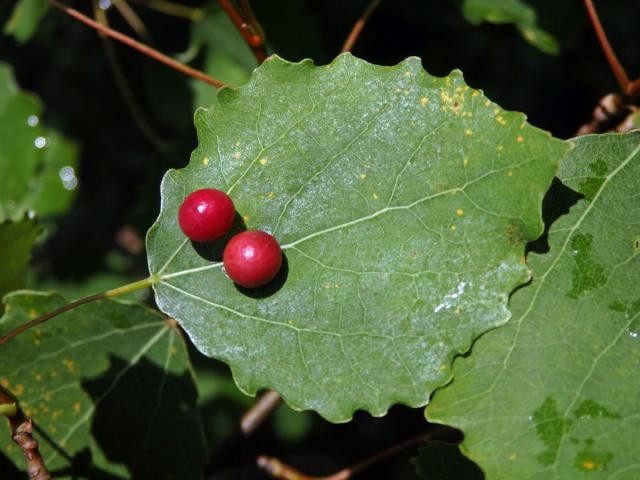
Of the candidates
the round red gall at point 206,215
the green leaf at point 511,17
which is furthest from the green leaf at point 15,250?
the green leaf at point 511,17

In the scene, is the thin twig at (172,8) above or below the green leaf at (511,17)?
above

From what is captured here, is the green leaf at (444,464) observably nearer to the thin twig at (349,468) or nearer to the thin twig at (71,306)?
the thin twig at (349,468)

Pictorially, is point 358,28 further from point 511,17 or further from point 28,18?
point 28,18

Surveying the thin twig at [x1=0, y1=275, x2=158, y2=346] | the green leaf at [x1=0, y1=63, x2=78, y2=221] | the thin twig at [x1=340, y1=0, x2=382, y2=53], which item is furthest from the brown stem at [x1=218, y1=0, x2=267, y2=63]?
the green leaf at [x1=0, y1=63, x2=78, y2=221]

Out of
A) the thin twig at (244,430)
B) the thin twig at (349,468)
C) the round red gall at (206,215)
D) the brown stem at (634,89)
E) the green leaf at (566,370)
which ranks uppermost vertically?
the round red gall at (206,215)

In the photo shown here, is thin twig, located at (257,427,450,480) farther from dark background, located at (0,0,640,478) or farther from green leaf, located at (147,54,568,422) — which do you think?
green leaf, located at (147,54,568,422)

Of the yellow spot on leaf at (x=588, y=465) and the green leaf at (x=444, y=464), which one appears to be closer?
the yellow spot on leaf at (x=588, y=465)
